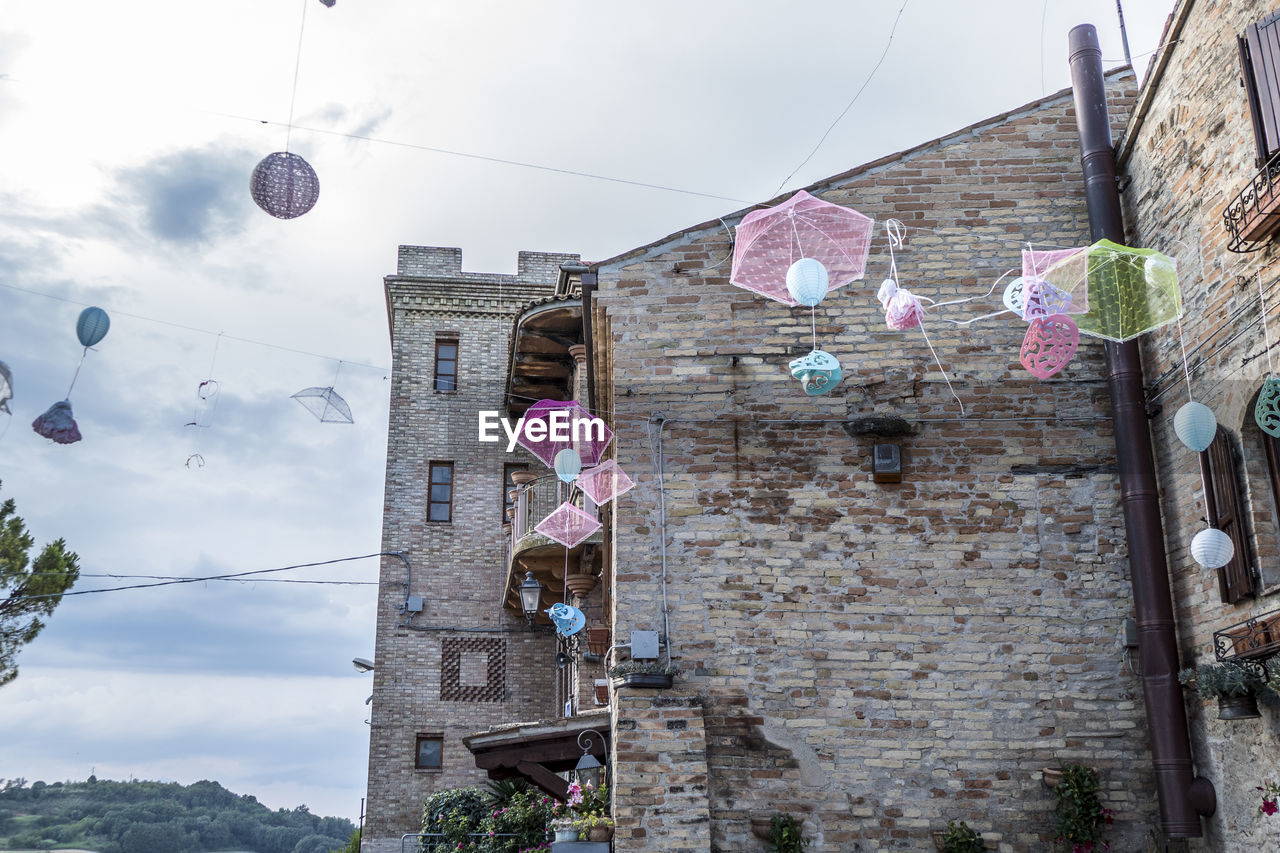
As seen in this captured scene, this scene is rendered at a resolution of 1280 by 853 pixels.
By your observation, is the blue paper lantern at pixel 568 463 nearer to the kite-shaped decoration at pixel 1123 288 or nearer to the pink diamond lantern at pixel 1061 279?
the pink diamond lantern at pixel 1061 279

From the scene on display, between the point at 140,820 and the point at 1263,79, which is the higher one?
the point at 1263,79

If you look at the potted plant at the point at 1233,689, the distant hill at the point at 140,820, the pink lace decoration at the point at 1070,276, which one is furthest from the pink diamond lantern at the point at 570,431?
the distant hill at the point at 140,820

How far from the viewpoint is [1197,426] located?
274 inches

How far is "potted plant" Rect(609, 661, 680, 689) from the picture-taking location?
8.50m

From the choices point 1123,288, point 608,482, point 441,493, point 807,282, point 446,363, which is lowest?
point 608,482

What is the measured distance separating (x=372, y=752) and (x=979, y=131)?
1426cm

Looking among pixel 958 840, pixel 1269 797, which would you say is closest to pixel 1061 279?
pixel 1269 797

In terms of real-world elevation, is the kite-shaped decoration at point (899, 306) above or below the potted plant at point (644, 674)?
above

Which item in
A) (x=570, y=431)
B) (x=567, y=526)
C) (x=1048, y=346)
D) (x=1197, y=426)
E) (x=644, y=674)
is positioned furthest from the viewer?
(x=570, y=431)

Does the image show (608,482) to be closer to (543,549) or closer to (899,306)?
(899,306)

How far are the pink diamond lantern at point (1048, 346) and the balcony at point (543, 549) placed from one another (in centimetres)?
694

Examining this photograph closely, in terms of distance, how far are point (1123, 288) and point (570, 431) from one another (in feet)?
23.4

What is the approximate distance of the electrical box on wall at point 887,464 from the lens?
29.7ft

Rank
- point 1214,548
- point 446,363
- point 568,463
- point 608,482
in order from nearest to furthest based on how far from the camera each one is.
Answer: point 1214,548 → point 608,482 → point 568,463 → point 446,363
